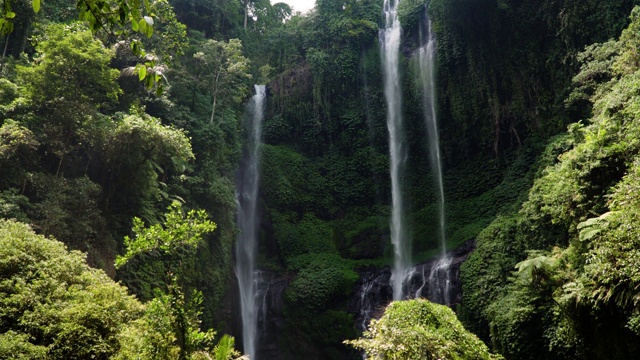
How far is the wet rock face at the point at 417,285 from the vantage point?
15.8 m

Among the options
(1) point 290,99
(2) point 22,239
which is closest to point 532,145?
(1) point 290,99

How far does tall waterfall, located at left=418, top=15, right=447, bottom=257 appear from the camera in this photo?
2061 cm

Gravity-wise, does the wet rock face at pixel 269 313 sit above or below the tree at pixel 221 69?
below

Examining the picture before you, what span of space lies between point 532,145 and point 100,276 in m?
15.6

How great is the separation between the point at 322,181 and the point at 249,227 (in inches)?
173

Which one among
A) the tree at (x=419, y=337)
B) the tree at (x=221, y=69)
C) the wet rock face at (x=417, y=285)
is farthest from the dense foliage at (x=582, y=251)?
the tree at (x=221, y=69)

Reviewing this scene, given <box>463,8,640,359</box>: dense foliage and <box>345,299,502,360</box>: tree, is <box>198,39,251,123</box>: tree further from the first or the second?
<box>345,299,502,360</box>: tree

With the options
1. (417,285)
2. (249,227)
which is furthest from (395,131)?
(249,227)

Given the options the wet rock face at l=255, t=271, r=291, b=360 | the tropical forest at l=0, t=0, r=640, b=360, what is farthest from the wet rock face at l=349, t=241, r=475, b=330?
the wet rock face at l=255, t=271, r=291, b=360

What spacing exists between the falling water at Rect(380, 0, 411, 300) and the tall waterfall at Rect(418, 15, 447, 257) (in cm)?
137

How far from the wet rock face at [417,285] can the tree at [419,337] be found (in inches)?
304

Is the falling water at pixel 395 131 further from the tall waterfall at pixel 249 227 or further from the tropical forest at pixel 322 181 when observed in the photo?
the tall waterfall at pixel 249 227

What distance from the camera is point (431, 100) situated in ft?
68.8

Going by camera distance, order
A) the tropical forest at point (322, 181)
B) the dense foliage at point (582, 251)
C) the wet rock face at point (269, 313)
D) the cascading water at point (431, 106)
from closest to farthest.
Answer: the dense foliage at point (582, 251) → the tropical forest at point (322, 181) → the wet rock face at point (269, 313) → the cascading water at point (431, 106)
